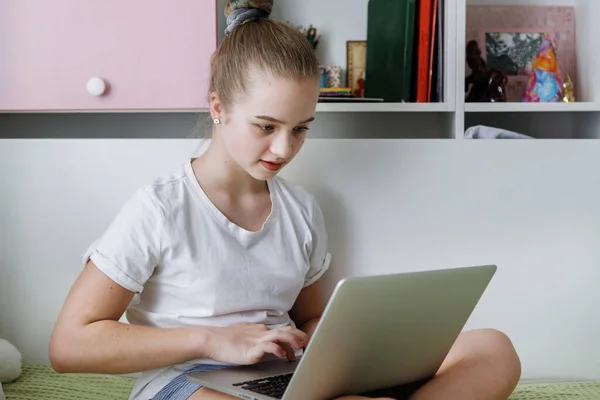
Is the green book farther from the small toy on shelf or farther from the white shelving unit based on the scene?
the small toy on shelf

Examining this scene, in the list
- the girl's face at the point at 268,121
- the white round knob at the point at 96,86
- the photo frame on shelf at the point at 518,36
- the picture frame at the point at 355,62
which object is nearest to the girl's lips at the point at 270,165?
the girl's face at the point at 268,121

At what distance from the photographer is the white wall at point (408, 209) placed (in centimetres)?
152

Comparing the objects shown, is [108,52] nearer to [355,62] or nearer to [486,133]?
[355,62]

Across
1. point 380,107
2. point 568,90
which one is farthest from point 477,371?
point 568,90

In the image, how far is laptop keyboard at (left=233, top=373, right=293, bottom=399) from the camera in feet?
3.29

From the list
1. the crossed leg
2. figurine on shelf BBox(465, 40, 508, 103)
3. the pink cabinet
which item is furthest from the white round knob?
figurine on shelf BBox(465, 40, 508, 103)

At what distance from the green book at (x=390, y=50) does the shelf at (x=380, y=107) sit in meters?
0.05

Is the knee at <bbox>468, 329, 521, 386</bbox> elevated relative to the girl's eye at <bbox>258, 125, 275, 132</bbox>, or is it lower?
lower

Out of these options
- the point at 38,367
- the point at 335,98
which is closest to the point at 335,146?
the point at 335,98

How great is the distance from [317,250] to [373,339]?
408 millimetres

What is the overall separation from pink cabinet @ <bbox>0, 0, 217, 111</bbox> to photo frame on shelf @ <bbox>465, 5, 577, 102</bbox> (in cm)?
66

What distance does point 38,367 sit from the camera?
154 cm

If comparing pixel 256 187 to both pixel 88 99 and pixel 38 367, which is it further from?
pixel 38 367

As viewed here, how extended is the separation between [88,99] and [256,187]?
0.40 meters
